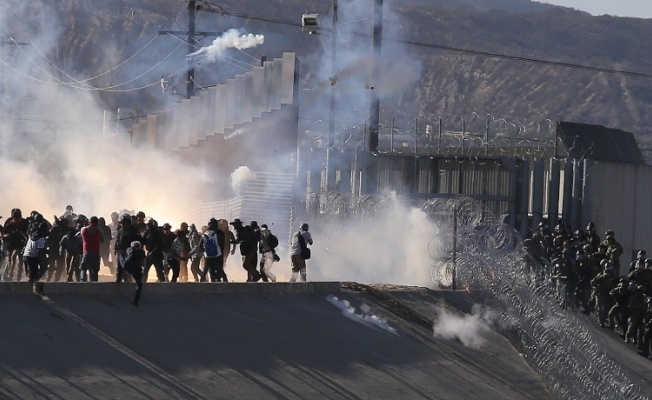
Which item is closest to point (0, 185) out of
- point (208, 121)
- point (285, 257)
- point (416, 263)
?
point (208, 121)

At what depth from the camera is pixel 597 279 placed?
2747 cm

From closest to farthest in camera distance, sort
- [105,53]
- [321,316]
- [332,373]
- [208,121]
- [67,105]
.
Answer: [332,373]
[321,316]
[208,121]
[67,105]
[105,53]

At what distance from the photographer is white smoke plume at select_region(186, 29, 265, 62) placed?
5056 cm

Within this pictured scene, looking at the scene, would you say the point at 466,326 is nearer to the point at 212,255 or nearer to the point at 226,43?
the point at 212,255

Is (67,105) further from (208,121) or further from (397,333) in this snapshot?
(397,333)

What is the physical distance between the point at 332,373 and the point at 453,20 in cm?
15731

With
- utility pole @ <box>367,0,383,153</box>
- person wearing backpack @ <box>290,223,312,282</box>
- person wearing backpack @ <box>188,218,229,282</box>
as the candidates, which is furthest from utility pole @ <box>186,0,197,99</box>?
person wearing backpack @ <box>188,218,229,282</box>

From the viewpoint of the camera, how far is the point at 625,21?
179750mm

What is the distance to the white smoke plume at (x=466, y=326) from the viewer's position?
965 inches

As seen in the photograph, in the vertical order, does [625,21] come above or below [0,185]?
above

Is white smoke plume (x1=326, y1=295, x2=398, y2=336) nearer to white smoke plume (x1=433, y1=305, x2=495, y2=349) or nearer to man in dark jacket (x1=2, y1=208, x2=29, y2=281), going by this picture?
white smoke plume (x1=433, y1=305, x2=495, y2=349)

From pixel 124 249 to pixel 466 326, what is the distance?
6.28 meters

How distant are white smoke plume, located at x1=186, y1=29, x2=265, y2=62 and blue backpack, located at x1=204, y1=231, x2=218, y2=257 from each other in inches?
1045

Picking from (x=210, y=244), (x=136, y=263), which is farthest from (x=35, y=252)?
(x=210, y=244)
